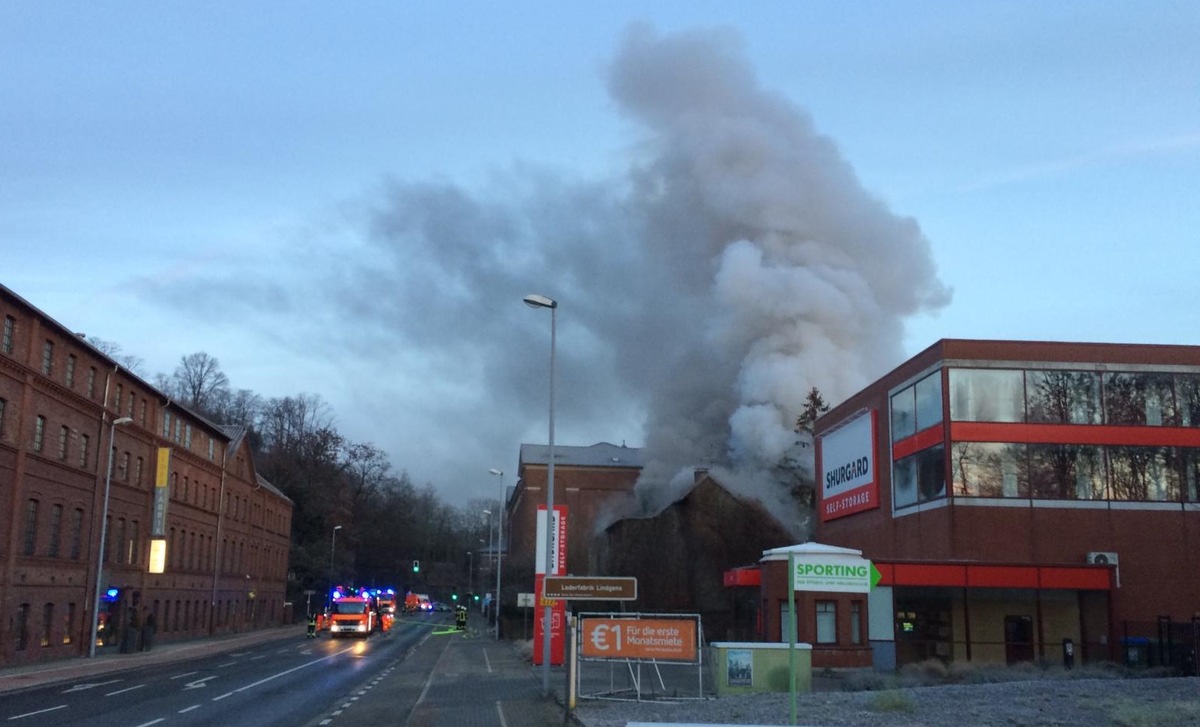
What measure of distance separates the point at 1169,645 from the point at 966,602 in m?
5.40

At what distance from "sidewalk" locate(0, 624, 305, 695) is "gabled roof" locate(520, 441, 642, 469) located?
122 ft

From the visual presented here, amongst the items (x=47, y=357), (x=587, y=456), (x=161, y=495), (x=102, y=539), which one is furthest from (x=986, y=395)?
(x=587, y=456)

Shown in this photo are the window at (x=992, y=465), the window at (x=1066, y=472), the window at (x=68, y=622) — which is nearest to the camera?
the window at (x=1066, y=472)

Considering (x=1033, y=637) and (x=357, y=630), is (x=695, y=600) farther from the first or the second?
(x=1033, y=637)

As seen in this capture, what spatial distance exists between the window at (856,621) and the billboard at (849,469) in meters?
10.8

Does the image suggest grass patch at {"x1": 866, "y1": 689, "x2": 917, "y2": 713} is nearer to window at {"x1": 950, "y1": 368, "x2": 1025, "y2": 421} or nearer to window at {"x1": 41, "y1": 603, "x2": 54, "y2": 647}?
window at {"x1": 950, "y1": 368, "x2": 1025, "y2": 421}

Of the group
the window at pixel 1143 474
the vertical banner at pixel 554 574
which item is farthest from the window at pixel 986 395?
the vertical banner at pixel 554 574

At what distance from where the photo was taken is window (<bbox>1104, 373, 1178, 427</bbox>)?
3316cm

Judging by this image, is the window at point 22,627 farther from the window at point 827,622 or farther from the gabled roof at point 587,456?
the gabled roof at point 587,456

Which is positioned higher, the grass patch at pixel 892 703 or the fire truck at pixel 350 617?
the grass patch at pixel 892 703

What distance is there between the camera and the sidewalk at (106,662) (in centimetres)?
2706

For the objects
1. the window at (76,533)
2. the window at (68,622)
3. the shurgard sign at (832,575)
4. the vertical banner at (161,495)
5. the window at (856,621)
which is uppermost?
the vertical banner at (161,495)

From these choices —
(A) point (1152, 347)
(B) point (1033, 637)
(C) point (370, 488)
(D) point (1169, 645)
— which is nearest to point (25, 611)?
(B) point (1033, 637)

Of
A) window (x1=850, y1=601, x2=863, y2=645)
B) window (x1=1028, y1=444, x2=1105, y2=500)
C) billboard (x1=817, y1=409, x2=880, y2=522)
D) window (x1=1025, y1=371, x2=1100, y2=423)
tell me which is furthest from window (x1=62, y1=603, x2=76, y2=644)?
window (x1=1025, y1=371, x2=1100, y2=423)
